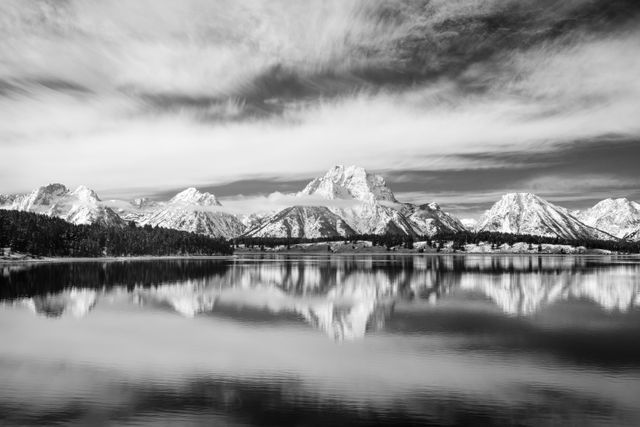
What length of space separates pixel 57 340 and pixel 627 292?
88.3m

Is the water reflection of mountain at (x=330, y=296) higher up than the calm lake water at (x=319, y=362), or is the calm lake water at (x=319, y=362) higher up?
the calm lake water at (x=319, y=362)

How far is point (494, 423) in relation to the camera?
25453 millimetres

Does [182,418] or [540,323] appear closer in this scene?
[182,418]

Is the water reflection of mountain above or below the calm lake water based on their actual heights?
below

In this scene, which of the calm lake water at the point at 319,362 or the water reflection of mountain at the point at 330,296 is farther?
the water reflection of mountain at the point at 330,296

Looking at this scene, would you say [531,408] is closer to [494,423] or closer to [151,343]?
[494,423]

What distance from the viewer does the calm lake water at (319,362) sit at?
88.6 feet

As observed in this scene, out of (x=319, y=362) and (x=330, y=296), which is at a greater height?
(x=319, y=362)

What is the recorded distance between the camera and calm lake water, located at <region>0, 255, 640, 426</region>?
1064 inches

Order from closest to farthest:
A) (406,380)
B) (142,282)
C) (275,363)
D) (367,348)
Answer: (406,380) < (275,363) < (367,348) < (142,282)

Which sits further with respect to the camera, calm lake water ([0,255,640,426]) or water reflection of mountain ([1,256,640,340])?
water reflection of mountain ([1,256,640,340])

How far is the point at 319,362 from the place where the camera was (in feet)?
123

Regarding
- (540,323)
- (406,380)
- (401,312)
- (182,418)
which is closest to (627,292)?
(540,323)

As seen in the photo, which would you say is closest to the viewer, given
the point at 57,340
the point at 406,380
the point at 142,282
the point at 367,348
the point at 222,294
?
the point at 406,380
